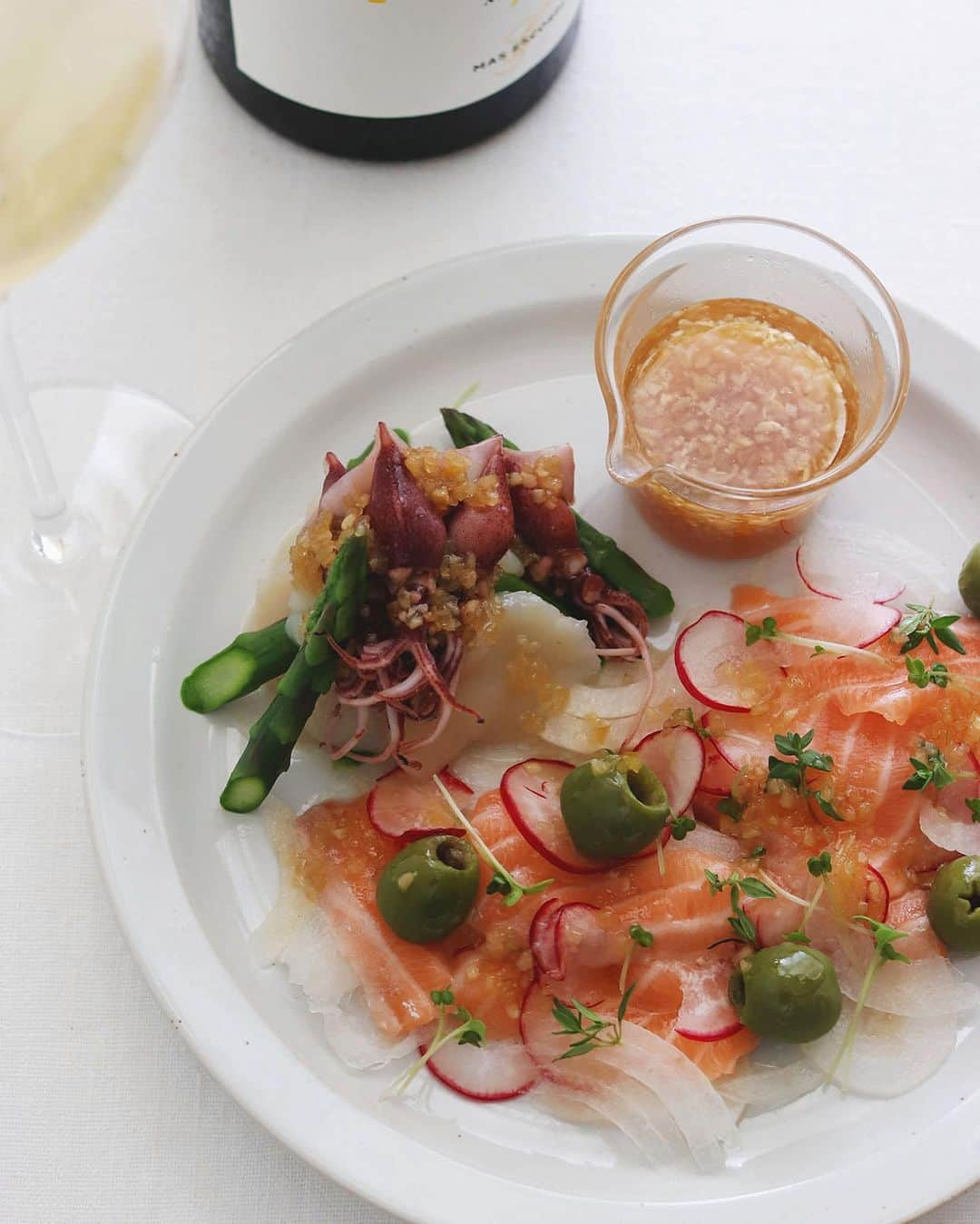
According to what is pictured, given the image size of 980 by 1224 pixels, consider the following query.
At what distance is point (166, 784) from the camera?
2260mm

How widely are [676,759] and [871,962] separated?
45 cm

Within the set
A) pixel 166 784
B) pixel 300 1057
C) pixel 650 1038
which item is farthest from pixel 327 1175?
pixel 166 784

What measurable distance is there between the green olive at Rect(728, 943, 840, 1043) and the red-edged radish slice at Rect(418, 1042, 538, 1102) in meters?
0.36

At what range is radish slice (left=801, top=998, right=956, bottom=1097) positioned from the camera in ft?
6.86

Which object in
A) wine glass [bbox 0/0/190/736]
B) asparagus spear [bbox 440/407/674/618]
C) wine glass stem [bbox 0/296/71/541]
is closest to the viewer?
wine glass [bbox 0/0/190/736]

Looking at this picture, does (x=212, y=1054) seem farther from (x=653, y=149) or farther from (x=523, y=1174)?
(x=653, y=149)

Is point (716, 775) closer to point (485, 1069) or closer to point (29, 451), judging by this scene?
point (485, 1069)

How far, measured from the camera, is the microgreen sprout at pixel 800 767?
2.17 meters

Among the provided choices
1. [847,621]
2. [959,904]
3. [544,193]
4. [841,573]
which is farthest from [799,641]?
[544,193]

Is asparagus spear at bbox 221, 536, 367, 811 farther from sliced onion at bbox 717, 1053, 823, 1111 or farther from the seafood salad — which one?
sliced onion at bbox 717, 1053, 823, 1111

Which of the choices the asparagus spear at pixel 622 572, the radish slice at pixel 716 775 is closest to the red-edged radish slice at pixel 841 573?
the asparagus spear at pixel 622 572

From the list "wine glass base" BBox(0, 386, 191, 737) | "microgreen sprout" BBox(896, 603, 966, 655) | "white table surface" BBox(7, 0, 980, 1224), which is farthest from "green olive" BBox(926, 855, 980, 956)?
"wine glass base" BBox(0, 386, 191, 737)

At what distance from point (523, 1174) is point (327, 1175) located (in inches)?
12.0

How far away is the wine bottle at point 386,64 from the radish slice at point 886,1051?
1.92 meters
